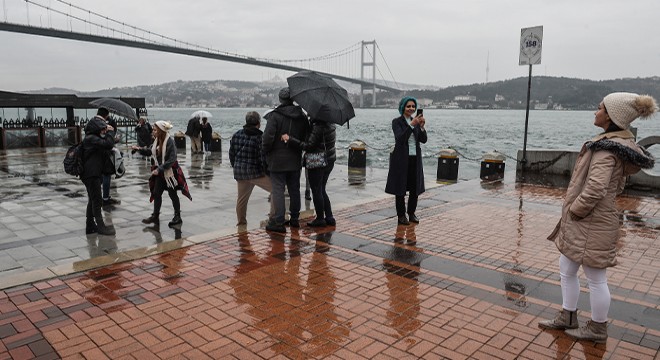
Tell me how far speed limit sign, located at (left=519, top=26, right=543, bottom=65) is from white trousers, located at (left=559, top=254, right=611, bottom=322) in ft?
27.6

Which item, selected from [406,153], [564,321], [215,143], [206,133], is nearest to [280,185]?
[406,153]

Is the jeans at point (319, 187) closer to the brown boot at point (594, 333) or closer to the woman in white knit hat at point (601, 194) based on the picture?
the woman in white knit hat at point (601, 194)

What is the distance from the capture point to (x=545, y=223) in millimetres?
7219

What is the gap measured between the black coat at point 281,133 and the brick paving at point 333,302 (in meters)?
0.90

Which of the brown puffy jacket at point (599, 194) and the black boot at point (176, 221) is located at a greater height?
the brown puffy jacket at point (599, 194)

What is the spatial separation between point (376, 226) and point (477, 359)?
11.9 feet

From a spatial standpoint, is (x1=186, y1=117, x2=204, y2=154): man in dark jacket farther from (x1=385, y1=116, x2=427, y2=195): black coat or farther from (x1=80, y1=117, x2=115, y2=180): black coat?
(x1=385, y1=116, x2=427, y2=195): black coat

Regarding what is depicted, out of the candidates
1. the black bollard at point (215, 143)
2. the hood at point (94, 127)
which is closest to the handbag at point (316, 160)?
the hood at point (94, 127)

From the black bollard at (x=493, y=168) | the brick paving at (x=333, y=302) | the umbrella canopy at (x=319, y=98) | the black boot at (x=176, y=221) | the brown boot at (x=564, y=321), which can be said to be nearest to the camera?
the brick paving at (x=333, y=302)

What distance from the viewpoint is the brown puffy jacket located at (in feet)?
11.1

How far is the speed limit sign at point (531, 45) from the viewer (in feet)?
35.9

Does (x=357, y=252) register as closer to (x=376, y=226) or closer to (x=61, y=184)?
(x=376, y=226)

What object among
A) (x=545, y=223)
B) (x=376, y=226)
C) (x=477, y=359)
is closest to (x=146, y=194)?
(x=376, y=226)

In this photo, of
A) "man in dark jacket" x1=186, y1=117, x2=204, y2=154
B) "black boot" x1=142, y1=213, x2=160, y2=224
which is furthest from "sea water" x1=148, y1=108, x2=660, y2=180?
"man in dark jacket" x1=186, y1=117, x2=204, y2=154
